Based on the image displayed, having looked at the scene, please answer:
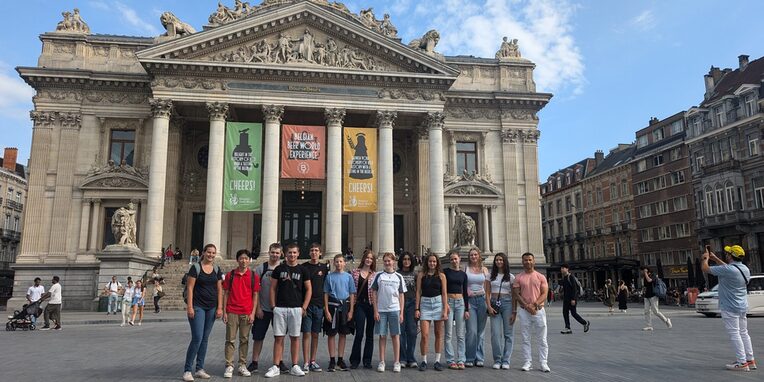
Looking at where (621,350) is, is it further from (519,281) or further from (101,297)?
(101,297)

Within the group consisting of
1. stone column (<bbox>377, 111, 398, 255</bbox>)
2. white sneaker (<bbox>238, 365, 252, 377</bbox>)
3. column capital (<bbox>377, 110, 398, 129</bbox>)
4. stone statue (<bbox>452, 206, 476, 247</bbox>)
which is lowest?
white sneaker (<bbox>238, 365, 252, 377</bbox>)

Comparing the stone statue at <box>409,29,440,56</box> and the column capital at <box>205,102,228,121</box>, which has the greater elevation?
the stone statue at <box>409,29,440,56</box>

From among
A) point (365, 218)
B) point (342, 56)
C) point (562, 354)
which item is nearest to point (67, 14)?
point (342, 56)

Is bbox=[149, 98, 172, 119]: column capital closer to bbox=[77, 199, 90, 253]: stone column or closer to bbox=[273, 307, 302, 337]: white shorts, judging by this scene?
bbox=[77, 199, 90, 253]: stone column

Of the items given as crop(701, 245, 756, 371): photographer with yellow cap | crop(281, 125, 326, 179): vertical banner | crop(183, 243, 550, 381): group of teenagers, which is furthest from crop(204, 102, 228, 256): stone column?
crop(701, 245, 756, 371): photographer with yellow cap

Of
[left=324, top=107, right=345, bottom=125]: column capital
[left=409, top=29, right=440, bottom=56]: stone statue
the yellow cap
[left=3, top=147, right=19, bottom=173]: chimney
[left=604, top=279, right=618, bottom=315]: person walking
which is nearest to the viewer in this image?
the yellow cap

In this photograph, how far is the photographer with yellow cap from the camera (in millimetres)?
8961

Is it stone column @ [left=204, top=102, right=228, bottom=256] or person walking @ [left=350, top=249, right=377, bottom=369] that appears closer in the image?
person walking @ [left=350, top=249, right=377, bottom=369]

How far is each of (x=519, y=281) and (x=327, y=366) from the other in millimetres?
3643

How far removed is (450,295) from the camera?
9750 mm

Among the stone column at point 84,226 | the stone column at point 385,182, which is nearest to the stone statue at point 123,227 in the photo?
the stone column at point 84,226

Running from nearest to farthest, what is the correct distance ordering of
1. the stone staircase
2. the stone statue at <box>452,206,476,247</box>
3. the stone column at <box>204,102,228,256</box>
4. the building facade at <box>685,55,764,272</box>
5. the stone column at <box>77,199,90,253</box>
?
the stone staircase < the stone column at <box>204,102,228,256</box> < the stone statue at <box>452,206,476,247</box> < the stone column at <box>77,199,90,253</box> < the building facade at <box>685,55,764,272</box>

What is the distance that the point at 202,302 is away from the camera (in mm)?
8633

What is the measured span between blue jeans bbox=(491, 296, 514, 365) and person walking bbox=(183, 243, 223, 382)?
4.55m
